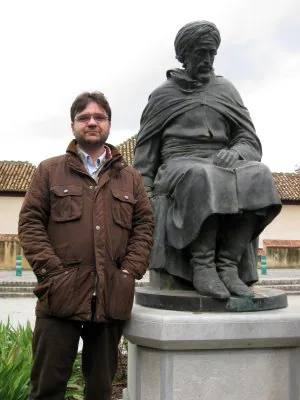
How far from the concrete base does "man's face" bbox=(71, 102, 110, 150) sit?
3.22 feet

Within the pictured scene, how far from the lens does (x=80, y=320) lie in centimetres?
250

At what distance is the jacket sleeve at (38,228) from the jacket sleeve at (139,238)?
36cm

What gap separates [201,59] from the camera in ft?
11.8

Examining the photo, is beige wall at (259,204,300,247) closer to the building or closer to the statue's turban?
the building

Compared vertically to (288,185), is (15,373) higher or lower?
lower

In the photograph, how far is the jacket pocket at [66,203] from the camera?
8.34ft

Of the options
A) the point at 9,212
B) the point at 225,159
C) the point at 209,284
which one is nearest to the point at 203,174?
the point at 225,159

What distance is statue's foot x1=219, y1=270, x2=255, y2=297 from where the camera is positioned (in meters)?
3.08

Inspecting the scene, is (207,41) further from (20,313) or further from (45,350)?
(20,313)

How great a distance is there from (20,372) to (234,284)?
1739 mm

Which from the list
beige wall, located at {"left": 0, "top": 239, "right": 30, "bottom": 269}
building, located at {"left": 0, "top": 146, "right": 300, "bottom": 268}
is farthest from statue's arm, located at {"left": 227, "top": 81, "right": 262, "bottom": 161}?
building, located at {"left": 0, "top": 146, "right": 300, "bottom": 268}

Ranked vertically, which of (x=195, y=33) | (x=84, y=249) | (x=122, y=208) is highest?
(x=195, y=33)

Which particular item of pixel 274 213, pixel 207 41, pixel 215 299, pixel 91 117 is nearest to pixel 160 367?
pixel 215 299

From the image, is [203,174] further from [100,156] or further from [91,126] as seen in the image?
[91,126]
